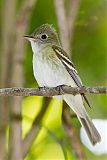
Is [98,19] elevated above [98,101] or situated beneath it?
elevated above

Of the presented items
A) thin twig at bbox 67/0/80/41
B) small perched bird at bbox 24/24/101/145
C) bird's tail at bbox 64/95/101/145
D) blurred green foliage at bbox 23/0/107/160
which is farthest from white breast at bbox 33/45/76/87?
blurred green foliage at bbox 23/0/107/160

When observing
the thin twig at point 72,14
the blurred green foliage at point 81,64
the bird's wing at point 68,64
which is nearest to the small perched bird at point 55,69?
the bird's wing at point 68,64

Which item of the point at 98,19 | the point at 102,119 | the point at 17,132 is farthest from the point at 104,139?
the point at 98,19

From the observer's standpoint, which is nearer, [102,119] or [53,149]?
[102,119]

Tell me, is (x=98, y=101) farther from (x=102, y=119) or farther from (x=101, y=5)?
(x=101, y=5)

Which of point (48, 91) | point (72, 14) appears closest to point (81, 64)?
point (72, 14)

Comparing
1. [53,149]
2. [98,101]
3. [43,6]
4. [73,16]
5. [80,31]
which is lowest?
[53,149]

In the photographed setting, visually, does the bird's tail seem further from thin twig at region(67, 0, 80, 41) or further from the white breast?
thin twig at region(67, 0, 80, 41)
